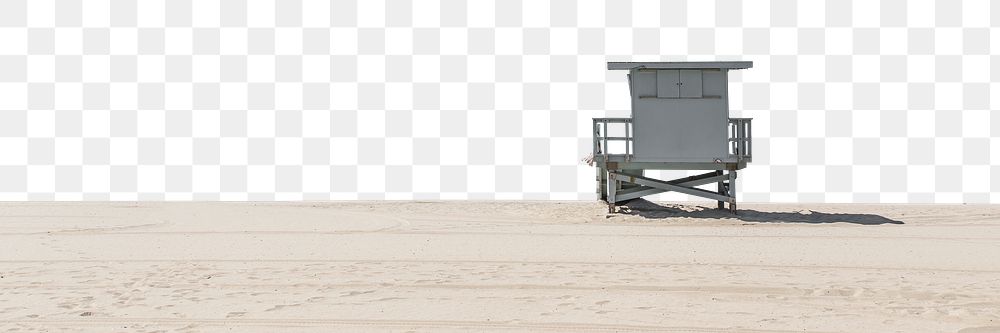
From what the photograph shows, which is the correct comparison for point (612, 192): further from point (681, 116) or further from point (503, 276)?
point (503, 276)

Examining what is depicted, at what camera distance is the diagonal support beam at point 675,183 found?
859 inches

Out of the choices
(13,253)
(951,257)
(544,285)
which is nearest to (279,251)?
(13,253)

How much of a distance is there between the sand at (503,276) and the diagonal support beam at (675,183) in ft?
8.77

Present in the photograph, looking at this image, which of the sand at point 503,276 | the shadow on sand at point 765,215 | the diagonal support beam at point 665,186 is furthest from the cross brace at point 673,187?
the sand at point 503,276

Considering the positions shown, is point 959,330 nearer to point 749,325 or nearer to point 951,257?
point 749,325

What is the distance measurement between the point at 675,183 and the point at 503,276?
1273 cm

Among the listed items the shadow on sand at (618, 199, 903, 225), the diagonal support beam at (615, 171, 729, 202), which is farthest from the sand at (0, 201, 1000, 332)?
the diagonal support beam at (615, 171, 729, 202)

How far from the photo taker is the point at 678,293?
9.22 meters

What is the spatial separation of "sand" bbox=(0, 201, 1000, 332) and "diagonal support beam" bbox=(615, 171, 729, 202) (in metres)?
2.67

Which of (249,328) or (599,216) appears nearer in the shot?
(249,328)

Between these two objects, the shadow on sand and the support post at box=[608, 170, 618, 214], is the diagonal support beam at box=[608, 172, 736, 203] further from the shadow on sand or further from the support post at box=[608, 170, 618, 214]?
the shadow on sand

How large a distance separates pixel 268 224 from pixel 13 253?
6.25 m

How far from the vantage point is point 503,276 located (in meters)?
10.4

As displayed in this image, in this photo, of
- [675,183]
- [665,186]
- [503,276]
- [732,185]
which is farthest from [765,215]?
[503,276]
